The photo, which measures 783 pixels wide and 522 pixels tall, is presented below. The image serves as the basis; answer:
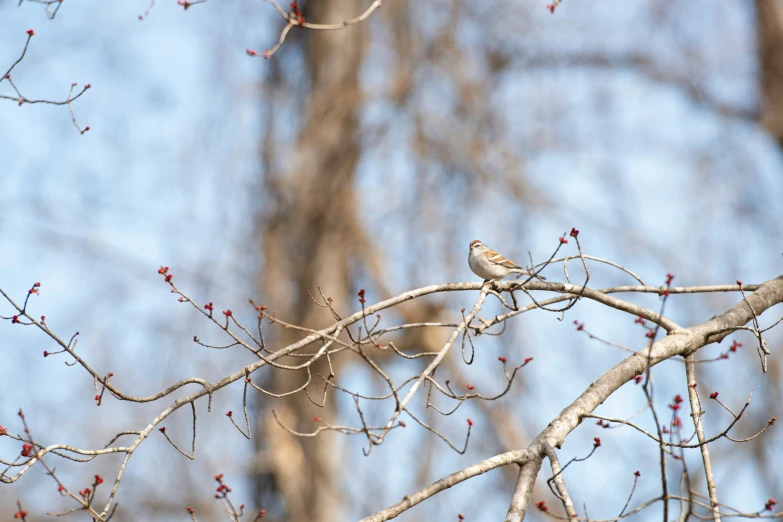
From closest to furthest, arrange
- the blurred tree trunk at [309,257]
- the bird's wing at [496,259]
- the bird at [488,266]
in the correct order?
1. the bird at [488,266]
2. the bird's wing at [496,259]
3. the blurred tree trunk at [309,257]

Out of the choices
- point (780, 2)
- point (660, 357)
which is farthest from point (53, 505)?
point (780, 2)

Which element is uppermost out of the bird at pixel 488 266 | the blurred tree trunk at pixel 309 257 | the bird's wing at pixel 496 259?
the blurred tree trunk at pixel 309 257

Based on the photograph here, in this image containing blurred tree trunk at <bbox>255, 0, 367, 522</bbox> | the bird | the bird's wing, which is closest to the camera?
the bird

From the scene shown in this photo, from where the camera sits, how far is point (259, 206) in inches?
393

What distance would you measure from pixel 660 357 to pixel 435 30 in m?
6.73

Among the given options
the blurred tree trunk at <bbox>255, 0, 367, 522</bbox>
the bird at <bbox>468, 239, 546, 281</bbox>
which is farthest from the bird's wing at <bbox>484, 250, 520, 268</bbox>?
the blurred tree trunk at <bbox>255, 0, 367, 522</bbox>

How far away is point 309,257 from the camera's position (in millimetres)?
10211

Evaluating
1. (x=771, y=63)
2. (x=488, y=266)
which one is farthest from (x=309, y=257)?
(x=771, y=63)

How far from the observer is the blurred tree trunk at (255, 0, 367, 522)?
9875 mm

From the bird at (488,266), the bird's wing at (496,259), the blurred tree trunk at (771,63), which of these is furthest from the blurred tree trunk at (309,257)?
the blurred tree trunk at (771,63)

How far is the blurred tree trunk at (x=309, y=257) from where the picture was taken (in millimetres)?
9875

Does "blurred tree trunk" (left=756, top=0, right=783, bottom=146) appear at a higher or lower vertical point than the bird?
higher

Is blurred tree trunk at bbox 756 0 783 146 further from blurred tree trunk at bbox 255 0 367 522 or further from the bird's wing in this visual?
the bird's wing

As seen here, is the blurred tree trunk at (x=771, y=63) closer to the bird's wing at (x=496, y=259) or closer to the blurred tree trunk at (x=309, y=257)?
the blurred tree trunk at (x=309, y=257)
